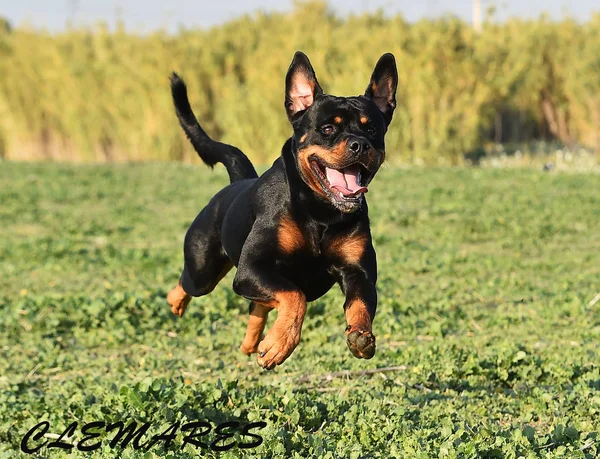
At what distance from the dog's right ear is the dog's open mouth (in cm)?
50

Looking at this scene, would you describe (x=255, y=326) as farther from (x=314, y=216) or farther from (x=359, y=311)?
(x=359, y=311)

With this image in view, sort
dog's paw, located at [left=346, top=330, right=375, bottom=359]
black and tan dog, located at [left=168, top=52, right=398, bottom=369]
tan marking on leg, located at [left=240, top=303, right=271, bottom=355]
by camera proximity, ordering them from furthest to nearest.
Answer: tan marking on leg, located at [left=240, top=303, right=271, bottom=355], black and tan dog, located at [left=168, top=52, right=398, bottom=369], dog's paw, located at [left=346, top=330, right=375, bottom=359]

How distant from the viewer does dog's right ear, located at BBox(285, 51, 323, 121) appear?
5402mm

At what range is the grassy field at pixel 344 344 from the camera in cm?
524

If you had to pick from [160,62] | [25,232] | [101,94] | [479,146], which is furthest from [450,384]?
[101,94]

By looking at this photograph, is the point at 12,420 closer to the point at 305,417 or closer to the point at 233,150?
the point at 305,417

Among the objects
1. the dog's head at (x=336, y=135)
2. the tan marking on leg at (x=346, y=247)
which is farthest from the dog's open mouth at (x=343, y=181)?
the tan marking on leg at (x=346, y=247)

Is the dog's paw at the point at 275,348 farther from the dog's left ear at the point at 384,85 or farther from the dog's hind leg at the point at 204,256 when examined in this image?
the dog's hind leg at the point at 204,256

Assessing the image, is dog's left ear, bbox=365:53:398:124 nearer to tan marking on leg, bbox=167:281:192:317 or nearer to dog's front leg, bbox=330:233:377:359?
dog's front leg, bbox=330:233:377:359

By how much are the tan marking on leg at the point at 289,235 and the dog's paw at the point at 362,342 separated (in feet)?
2.28

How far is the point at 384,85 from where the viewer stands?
558cm

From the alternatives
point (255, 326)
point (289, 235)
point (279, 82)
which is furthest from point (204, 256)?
point (279, 82)

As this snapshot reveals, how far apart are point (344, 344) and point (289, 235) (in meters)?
2.95

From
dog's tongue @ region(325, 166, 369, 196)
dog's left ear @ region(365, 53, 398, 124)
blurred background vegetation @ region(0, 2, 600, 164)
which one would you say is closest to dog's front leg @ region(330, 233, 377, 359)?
dog's tongue @ region(325, 166, 369, 196)
